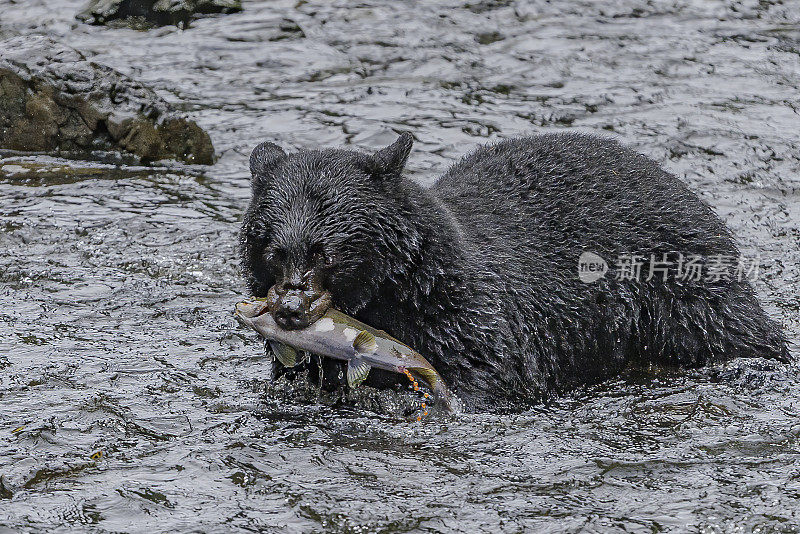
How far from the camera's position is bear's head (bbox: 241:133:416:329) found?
19.8 feet

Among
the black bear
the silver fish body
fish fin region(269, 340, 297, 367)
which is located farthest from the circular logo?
fish fin region(269, 340, 297, 367)

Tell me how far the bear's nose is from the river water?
2.33 feet

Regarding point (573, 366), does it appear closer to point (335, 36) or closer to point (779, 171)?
point (779, 171)

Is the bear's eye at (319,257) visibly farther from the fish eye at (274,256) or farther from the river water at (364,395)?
the river water at (364,395)

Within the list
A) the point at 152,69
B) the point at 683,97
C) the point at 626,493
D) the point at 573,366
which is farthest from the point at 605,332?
the point at 152,69

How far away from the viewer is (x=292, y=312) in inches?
232

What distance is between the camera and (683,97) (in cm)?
1256

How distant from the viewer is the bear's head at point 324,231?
6.03m

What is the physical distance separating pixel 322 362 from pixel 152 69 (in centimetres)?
801

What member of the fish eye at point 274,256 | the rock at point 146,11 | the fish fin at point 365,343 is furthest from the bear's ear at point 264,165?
the rock at point 146,11

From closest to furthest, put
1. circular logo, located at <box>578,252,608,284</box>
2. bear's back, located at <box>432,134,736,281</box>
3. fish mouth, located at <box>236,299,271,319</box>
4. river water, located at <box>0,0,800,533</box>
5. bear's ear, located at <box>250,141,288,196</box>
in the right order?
1. river water, located at <box>0,0,800,533</box>
2. fish mouth, located at <box>236,299,271,319</box>
3. bear's ear, located at <box>250,141,288,196</box>
4. bear's back, located at <box>432,134,736,281</box>
5. circular logo, located at <box>578,252,608,284</box>

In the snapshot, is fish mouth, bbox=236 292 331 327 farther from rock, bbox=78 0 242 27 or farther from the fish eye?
rock, bbox=78 0 242 27

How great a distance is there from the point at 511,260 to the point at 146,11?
995 centimetres

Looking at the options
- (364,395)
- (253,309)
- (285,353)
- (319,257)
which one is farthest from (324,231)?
(364,395)
